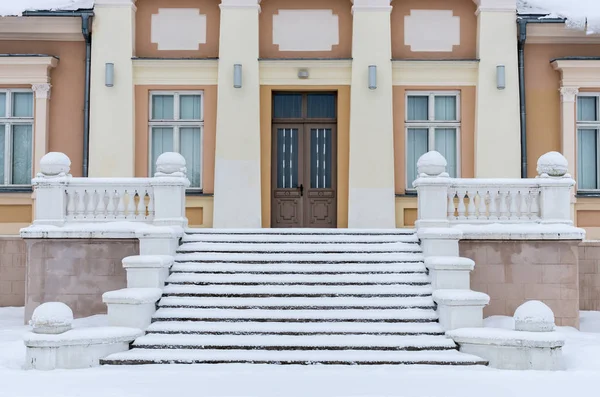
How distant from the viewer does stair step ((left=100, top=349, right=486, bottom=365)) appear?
8.59 metres

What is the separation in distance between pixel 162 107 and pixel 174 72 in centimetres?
73

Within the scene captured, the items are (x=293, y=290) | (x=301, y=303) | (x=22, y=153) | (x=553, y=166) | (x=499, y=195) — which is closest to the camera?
(x=301, y=303)

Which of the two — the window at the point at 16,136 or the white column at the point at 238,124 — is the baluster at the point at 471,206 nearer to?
the white column at the point at 238,124

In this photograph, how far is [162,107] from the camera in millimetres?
14492

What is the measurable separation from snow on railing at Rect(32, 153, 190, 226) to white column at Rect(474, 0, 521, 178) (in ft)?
19.4

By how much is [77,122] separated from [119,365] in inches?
272

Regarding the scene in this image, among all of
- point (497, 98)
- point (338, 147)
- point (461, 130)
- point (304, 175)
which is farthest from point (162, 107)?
point (497, 98)

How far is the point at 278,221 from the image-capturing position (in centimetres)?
1449

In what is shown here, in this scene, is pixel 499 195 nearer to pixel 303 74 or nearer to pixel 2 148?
pixel 303 74

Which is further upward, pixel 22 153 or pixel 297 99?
pixel 297 99

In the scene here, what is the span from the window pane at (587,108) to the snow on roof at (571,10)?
133 centimetres

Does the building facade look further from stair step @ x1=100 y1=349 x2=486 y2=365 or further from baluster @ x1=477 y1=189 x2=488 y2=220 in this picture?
stair step @ x1=100 y1=349 x2=486 y2=365

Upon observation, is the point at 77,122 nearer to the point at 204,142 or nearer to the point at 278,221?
the point at 204,142

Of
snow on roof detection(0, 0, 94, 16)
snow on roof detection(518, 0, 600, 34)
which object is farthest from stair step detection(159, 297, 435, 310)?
snow on roof detection(0, 0, 94, 16)
